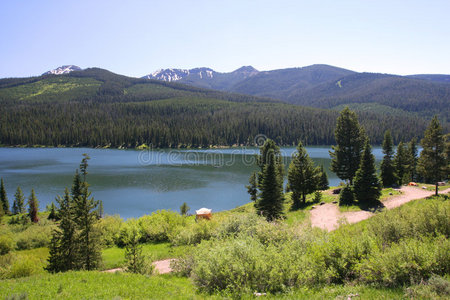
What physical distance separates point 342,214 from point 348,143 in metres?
12.3

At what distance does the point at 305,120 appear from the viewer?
181 meters

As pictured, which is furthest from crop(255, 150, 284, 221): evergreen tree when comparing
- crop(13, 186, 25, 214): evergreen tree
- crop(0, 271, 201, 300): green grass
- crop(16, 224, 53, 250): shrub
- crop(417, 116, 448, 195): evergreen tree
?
crop(13, 186, 25, 214): evergreen tree

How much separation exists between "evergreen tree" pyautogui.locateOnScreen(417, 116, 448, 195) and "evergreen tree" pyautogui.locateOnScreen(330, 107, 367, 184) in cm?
731

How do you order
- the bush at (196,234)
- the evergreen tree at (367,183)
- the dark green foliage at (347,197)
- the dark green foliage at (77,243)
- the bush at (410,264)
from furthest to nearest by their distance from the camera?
the dark green foliage at (347,197), the evergreen tree at (367,183), the bush at (196,234), the dark green foliage at (77,243), the bush at (410,264)

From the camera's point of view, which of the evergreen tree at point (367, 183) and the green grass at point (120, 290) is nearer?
the green grass at point (120, 290)

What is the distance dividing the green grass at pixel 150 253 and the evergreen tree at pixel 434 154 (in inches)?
973

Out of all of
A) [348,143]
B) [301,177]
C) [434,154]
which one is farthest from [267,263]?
[348,143]

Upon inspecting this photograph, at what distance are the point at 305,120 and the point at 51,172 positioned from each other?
497ft

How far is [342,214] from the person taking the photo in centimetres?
2481

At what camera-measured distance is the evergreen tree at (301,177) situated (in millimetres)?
32938

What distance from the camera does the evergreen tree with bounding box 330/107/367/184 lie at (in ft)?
110

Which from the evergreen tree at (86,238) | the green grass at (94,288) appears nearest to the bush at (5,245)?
the evergreen tree at (86,238)

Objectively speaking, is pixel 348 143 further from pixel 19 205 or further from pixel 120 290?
pixel 19 205

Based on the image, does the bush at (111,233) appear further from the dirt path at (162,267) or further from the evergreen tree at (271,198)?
the evergreen tree at (271,198)
